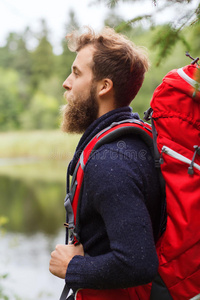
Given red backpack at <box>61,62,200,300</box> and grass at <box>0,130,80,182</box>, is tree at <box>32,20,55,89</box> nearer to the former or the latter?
grass at <box>0,130,80,182</box>

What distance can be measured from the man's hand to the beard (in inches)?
22.2

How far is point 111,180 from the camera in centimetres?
127

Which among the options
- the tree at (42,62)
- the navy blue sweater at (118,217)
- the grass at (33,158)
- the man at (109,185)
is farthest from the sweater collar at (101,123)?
the tree at (42,62)

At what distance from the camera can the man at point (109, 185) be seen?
1237 mm

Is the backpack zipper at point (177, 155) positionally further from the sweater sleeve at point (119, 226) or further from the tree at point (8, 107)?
the tree at point (8, 107)

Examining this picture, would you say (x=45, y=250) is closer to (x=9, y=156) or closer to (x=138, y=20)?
(x=138, y=20)

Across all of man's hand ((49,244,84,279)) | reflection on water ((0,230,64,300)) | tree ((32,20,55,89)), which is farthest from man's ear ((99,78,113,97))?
tree ((32,20,55,89))

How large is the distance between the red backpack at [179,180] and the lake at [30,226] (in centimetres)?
274

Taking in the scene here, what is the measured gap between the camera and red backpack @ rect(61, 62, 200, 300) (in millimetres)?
1209

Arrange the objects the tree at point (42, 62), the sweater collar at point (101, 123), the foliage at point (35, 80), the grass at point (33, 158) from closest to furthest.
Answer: the sweater collar at point (101, 123) → the grass at point (33, 158) → the foliage at point (35, 80) → the tree at point (42, 62)

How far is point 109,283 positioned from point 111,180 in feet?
1.20

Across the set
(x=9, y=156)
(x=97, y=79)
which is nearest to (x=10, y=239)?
(x=97, y=79)

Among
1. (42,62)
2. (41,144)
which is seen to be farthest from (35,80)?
(41,144)

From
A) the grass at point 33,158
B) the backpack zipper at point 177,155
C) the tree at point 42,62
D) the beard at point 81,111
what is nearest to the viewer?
the backpack zipper at point 177,155
